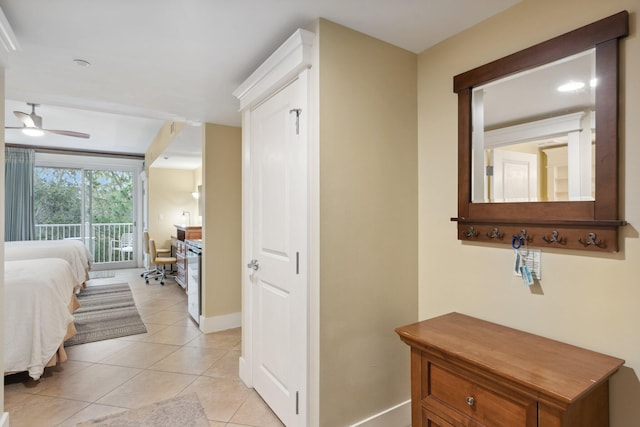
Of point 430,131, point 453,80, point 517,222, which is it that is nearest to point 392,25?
point 453,80

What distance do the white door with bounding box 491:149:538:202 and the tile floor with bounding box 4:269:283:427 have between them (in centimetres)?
185

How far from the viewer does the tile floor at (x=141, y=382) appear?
2119 millimetres

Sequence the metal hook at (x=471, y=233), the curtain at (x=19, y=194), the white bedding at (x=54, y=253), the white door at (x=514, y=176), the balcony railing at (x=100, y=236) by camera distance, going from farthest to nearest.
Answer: the balcony railing at (x=100, y=236) < the curtain at (x=19, y=194) < the white bedding at (x=54, y=253) < the metal hook at (x=471, y=233) < the white door at (x=514, y=176)

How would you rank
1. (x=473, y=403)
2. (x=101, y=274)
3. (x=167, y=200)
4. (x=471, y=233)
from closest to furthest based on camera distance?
(x=473, y=403), (x=471, y=233), (x=101, y=274), (x=167, y=200)

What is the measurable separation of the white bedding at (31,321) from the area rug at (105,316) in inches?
34.3

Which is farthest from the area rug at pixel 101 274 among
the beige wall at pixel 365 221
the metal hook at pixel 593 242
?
the metal hook at pixel 593 242

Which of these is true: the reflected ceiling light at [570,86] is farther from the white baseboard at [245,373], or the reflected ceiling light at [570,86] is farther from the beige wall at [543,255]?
the white baseboard at [245,373]

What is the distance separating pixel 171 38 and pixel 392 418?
2526mm

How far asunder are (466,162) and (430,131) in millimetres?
337

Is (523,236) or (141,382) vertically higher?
(523,236)

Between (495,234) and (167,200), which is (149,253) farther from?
(495,234)

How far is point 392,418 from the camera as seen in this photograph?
6.29 feet

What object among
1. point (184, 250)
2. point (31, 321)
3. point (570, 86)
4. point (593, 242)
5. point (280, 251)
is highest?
point (570, 86)

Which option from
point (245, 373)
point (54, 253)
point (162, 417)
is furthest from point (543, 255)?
point (54, 253)
